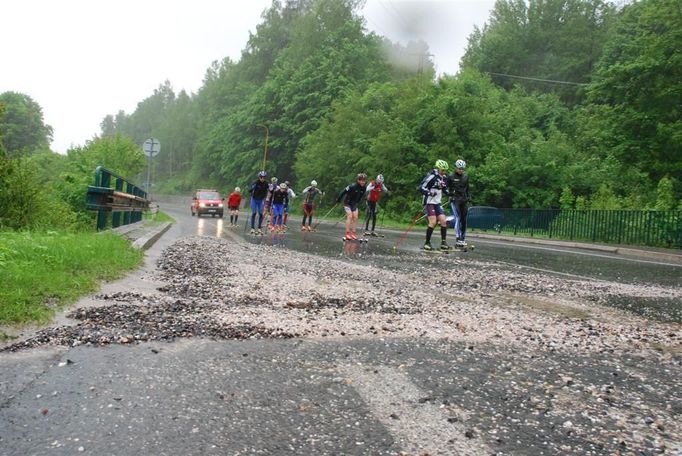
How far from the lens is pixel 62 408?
2904 millimetres

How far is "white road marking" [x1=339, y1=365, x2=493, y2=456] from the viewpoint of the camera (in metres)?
2.65

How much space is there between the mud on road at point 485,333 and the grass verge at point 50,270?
399 millimetres

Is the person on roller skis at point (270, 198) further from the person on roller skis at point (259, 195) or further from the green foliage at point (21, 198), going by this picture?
the green foliage at point (21, 198)

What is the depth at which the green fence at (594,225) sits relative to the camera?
1898cm

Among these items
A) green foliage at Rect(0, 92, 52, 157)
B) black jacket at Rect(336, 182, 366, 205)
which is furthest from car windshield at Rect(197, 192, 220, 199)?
green foliage at Rect(0, 92, 52, 157)

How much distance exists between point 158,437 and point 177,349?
1460mm

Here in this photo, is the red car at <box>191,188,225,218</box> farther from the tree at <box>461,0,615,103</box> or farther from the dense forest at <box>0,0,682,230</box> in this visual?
the tree at <box>461,0,615,103</box>

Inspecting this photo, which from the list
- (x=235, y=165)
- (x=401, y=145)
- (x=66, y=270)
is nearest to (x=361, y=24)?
(x=235, y=165)

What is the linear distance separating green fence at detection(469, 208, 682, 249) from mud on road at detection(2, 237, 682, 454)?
11666 millimetres

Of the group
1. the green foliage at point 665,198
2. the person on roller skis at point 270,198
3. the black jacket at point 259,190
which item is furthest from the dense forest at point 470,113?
the person on roller skis at point 270,198

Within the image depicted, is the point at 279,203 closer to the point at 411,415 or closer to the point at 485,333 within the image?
the point at 485,333

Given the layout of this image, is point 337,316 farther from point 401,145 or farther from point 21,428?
point 401,145

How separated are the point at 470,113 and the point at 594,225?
16.2 metres

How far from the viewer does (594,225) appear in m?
22.5
